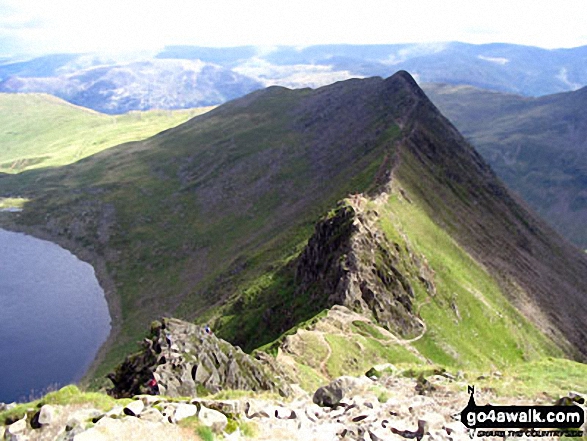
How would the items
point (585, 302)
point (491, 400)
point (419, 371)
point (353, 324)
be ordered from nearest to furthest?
point (491, 400), point (419, 371), point (353, 324), point (585, 302)

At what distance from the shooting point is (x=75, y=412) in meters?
22.6

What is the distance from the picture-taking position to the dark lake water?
110m

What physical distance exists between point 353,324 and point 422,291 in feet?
73.7

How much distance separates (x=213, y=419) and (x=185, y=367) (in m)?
12.6

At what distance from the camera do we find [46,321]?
449 ft

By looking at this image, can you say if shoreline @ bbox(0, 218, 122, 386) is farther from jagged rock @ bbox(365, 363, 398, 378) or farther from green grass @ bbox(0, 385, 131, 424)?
green grass @ bbox(0, 385, 131, 424)

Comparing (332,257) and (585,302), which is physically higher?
(332,257)

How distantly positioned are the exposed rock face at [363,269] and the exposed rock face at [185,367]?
30.5 m

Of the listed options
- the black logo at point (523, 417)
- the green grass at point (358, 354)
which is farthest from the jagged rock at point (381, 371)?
the green grass at point (358, 354)

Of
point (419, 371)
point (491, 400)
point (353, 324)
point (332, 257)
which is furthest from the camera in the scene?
point (332, 257)

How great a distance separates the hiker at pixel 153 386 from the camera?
30970 millimetres

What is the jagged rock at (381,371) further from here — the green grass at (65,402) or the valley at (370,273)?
the green grass at (65,402)

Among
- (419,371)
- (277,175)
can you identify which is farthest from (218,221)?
(419,371)

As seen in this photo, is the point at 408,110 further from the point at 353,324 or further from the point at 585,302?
the point at 353,324
